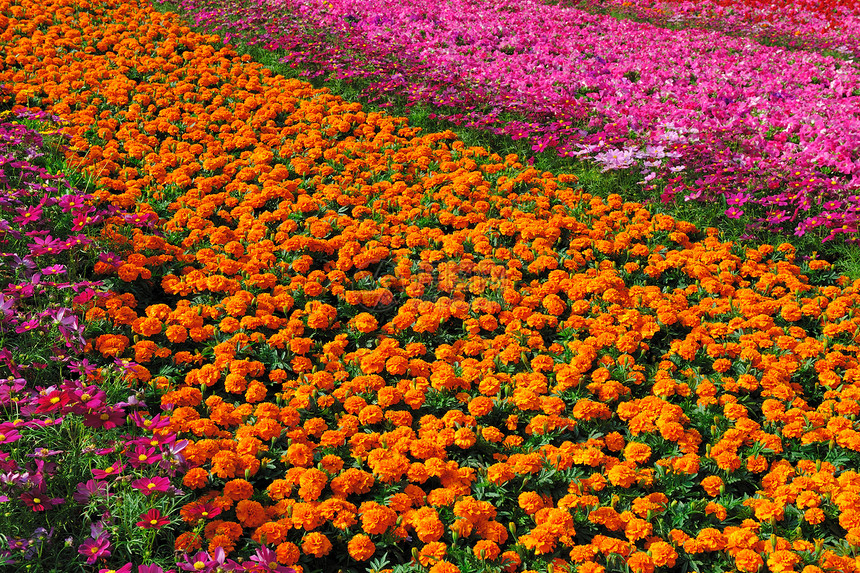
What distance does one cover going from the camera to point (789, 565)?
109 inches

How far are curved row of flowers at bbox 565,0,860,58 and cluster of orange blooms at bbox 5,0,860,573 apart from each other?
23.8 ft

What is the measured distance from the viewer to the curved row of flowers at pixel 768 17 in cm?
1100

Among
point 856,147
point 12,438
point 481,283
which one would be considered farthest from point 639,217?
point 12,438

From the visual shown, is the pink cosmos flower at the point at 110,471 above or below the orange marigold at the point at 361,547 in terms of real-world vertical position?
above

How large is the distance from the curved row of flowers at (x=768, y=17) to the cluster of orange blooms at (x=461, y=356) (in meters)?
7.24

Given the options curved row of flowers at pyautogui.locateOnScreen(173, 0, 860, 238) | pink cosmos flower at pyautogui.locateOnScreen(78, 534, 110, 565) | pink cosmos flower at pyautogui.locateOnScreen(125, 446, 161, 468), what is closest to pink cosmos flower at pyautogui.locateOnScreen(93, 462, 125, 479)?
pink cosmos flower at pyautogui.locateOnScreen(125, 446, 161, 468)

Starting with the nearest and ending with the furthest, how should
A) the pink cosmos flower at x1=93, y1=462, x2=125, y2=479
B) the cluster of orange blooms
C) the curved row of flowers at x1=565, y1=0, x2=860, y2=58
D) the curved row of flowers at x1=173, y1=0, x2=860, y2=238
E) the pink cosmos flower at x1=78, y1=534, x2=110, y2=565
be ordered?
1. the pink cosmos flower at x1=78, y1=534, x2=110, y2=565
2. the pink cosmos flower at x1=93, y1=462, x2=125, y2=479
3. the cluster of orange blooms
4. the curved row of flowers at x1=173, y1=0, x2=860, y2=238
5. the curved row of flowers at x1=565, y1=0, x2=860, y2=58

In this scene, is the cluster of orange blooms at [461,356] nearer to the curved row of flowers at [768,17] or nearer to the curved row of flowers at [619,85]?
the curved row of flowers at [619,85]

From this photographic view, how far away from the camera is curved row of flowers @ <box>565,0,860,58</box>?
36.1 feet

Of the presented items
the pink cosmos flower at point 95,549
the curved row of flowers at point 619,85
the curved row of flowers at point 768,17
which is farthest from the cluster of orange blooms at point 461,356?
the curved row of flowers at point 768,17

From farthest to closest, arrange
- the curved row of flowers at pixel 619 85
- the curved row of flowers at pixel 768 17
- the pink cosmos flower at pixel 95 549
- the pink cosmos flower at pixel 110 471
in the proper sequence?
the curved row of flowers at pixel 768 17
the curved row of flowers at pixel 619 85
the pink cosmos flower at pixel 110 471
the pink cosmos flower at pixel 95 549

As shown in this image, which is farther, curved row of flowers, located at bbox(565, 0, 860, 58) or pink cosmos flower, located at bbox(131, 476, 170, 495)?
curved row of flowers, located at bbox(565, 0, 860, 58)

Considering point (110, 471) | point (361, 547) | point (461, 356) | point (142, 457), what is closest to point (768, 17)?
point (461, 356)

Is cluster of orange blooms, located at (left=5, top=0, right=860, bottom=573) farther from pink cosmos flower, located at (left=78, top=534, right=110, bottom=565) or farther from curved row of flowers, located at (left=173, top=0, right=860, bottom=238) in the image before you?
curved row of flowers, located at (left=173, top=0, right=860, bottom=238)
